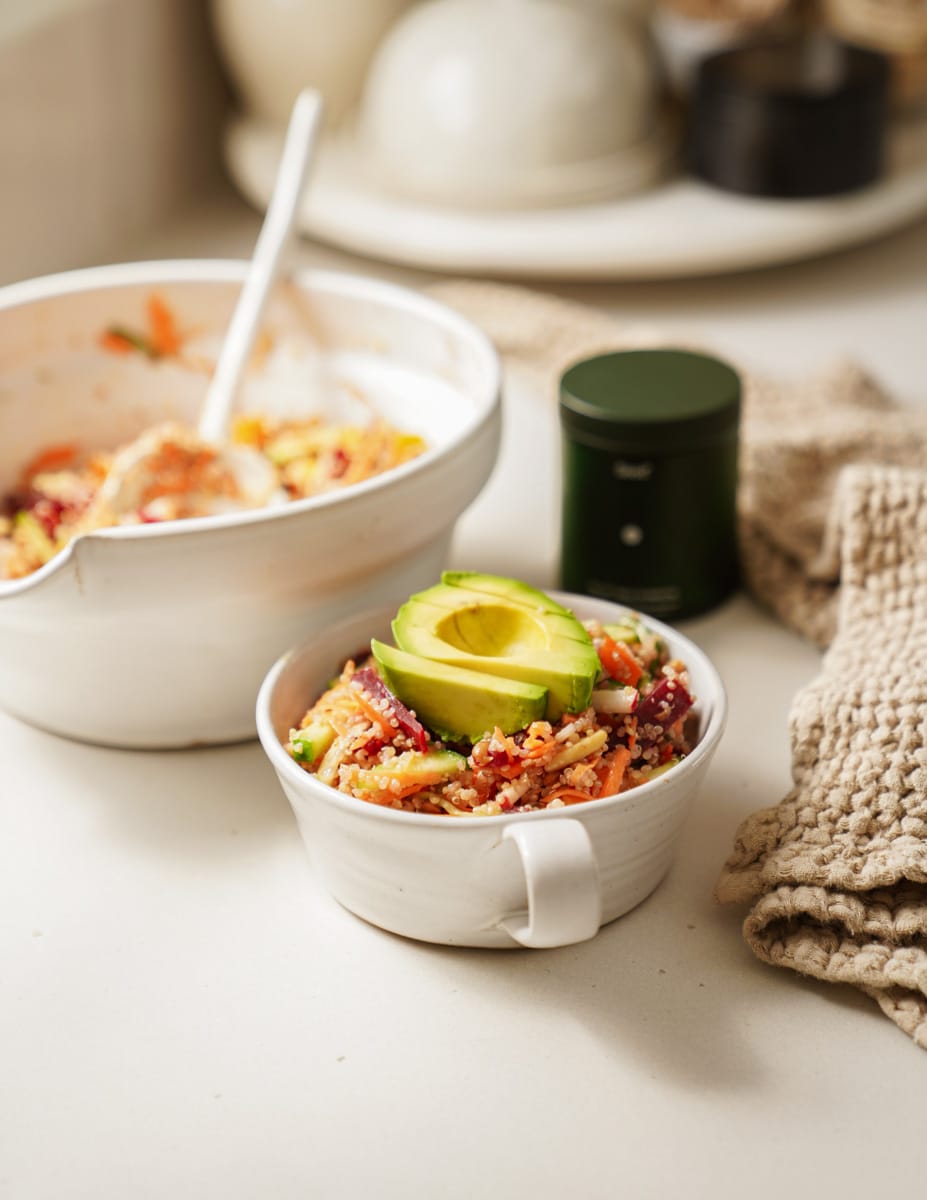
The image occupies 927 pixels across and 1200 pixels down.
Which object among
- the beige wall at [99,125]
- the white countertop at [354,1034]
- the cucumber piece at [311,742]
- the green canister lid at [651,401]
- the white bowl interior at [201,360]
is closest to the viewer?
the white countertop at [354,1034]

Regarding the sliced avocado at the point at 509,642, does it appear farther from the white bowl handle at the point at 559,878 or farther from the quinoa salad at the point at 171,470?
the quinoa salad at the point at 171,470

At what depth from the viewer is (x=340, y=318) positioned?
1.08 metres

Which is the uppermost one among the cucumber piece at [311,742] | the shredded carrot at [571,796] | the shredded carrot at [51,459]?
the shredded carrot at [571,796]

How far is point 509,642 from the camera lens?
751mm

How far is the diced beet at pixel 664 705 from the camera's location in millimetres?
738

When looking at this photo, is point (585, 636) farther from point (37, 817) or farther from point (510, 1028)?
point (37, 817)

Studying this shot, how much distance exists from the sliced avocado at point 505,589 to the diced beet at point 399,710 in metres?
0.07

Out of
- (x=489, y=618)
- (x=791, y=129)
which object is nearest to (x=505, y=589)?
(x=489, y=618)

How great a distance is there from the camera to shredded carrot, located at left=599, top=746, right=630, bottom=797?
696mm

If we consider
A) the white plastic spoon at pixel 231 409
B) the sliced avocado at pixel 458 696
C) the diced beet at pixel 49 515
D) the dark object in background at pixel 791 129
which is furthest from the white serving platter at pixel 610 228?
the sliced avocado at pixel 458 696

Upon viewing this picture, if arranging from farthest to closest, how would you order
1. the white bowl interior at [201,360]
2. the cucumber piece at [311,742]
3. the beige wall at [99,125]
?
the beige wall at [99,125], the white bowl interior at [201,360], the cucumber piece at [311,742]

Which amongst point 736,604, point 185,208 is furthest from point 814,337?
point 185,208

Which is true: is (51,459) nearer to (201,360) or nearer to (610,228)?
(201,360)

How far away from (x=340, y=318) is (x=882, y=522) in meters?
0.42
